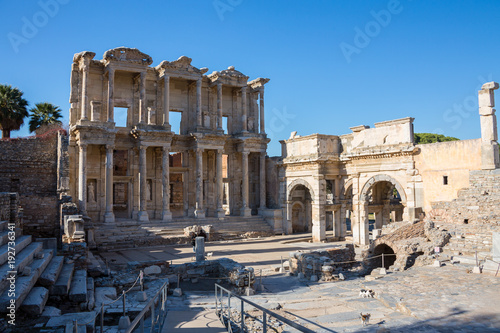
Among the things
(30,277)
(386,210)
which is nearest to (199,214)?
(386,210)

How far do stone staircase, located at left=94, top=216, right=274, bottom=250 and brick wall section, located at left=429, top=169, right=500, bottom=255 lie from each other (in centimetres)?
1282

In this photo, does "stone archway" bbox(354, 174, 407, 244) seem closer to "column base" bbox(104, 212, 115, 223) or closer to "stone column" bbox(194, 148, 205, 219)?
"stone column" bbox(194, 148, 205, 219)

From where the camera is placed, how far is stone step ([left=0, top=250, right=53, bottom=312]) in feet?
22.8

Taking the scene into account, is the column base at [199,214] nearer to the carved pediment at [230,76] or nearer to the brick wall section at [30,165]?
the brick wall section at [30,165]

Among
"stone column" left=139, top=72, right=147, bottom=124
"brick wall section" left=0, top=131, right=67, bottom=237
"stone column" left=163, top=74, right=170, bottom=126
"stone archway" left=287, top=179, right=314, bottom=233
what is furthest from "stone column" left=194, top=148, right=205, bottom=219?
"brick wall section" left=0, top=131, right=67, bottom=237

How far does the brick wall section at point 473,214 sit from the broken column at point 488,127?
0.86 metres

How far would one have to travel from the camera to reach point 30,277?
862 centimetres

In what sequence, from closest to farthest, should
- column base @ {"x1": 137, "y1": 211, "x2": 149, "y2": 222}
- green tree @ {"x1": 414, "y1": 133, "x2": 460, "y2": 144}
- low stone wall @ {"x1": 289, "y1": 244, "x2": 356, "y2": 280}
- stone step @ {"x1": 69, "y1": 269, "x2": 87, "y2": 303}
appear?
1. stone step @ {"x1": 69, "y1": 269, "x2": 87, "y2": 303}
2. low stone wall @ {"x1": 289, "y1": 244, "x2": 356, "y2": 280}
3. column base @ {"x1": 137, "y1": 211, "x2": 149, "y2": 222}
4. green tree @ {"x1": 414, "y1": 133, "x2": 460, "y2": 144}

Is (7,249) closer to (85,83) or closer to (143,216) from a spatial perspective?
(143,216)

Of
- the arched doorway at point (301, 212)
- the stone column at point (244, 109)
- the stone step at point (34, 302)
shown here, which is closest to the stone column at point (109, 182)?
the stone column at point (244, 109)

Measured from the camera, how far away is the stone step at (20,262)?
7379mm

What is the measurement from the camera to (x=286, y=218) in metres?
30.3

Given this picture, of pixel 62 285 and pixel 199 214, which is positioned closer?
pixel 62 285

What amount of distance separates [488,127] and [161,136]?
19014 mm
